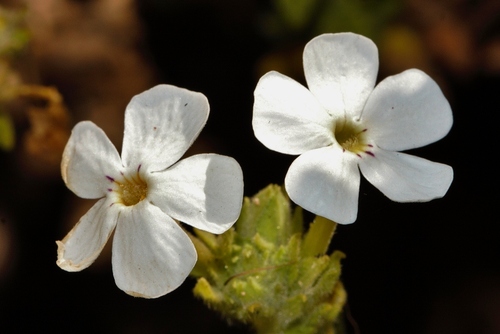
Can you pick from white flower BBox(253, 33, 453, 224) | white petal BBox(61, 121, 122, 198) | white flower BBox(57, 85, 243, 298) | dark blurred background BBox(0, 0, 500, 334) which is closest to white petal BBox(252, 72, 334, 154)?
white flower BBox(253, 33, 453, 224)

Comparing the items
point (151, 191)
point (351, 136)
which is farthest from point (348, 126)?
point (151, 191)

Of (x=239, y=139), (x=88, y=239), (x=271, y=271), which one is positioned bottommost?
(x=239, y=139)

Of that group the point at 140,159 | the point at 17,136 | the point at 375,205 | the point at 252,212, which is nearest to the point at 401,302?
the point at 375,205

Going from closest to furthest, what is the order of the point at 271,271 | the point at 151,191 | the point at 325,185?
the point at 325,185 → the point at 151,191 → the point at 271,271

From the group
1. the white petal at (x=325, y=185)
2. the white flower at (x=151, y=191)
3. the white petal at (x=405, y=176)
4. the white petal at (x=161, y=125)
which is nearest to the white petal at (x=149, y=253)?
the white flower at (x=151, y=191)

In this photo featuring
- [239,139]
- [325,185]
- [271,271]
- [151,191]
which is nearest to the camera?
[325,185]

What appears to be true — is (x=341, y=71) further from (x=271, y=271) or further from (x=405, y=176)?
(x=271, y=271)

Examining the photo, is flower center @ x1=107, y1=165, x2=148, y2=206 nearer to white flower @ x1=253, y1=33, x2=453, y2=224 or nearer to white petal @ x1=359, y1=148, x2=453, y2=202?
white flower @ x1=253, y1=33, x2=453, y2=224
